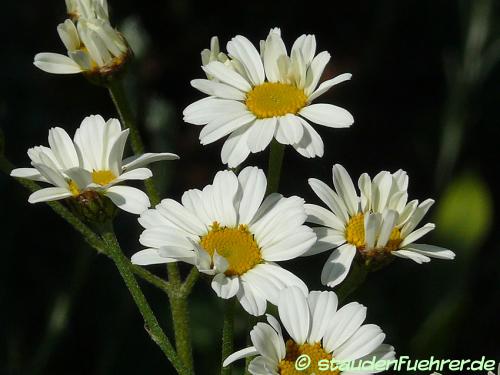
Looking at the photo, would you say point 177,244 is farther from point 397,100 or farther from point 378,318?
point 397,100

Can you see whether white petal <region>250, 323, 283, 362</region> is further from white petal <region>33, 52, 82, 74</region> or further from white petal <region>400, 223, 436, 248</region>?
white petal <region>33, 52, 82, 74</region>

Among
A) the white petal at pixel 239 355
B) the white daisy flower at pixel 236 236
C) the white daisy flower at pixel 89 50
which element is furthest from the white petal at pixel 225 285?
the white daisy flower at pixel 89 50

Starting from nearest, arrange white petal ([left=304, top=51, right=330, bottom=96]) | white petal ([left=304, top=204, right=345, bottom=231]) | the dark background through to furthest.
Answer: white petal ([left=304, top=204, right=345, bottom=231]) → white petal ([left=304, top=51, right=330, bottom=96]) → the dark background

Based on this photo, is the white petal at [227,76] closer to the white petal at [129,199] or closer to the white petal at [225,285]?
the white petal at [129,199]

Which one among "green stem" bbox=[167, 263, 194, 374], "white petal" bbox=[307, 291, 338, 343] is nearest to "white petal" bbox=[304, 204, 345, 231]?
"white petal" bbox=[307, 291, 338, 343]

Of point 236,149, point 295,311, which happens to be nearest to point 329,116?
point 236,149

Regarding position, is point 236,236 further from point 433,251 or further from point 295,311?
point 433,251

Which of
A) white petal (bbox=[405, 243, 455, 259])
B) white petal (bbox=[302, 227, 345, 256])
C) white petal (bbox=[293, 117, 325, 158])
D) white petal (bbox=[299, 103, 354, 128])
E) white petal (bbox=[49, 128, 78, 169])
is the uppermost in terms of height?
white petal (bbox=[49, 128, 78, 169])
